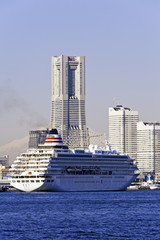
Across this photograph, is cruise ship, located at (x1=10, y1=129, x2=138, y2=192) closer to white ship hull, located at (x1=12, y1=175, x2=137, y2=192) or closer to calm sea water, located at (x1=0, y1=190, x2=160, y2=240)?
white ship hull, located at (x1=12, y1=175, x2=137, y2=192)

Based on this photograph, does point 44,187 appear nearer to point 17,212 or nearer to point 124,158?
point 124,158

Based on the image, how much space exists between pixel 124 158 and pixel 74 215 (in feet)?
336

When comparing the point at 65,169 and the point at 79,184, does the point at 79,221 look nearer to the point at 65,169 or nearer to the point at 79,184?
the point at 65,169

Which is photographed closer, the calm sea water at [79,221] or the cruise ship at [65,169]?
the calm sea water at [79,221]

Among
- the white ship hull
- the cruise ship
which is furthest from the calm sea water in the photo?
the cruise ship

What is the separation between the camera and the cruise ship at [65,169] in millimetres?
171875

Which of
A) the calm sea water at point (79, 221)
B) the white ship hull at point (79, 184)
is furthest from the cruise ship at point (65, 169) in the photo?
the calm sea water at point (79, 221)

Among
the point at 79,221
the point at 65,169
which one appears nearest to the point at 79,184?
the point at 65,169

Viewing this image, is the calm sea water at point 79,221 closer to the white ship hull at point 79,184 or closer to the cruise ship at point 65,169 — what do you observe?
the white ship hull at point 79,184

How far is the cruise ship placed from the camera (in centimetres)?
17188

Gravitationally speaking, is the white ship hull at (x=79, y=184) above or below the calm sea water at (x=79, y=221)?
above

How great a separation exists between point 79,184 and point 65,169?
575cm

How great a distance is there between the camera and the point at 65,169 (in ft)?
578

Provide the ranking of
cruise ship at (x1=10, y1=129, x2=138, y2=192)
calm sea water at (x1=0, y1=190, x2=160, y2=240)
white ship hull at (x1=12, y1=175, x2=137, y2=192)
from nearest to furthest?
1. calm sea water at (x1=0, y1=190, x2=160, y2=240)
2. white ship hull at (x1=12, y1=175, x2=137, y2=192)
3. cruise ship at (x1=10, y1=129, x2=138, y2=192)
